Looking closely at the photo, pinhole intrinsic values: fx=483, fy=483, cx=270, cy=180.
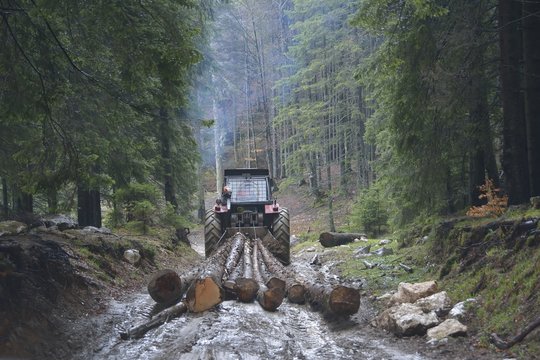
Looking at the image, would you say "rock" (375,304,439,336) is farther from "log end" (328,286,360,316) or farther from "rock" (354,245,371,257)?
"rock" (354,245,371,257)

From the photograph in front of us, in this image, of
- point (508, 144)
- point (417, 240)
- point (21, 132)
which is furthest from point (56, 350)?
point (417, 240)

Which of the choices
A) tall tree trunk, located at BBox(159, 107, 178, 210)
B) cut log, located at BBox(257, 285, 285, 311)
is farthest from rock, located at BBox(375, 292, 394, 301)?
tall tree trunk, located at BBox(159, 107, 178, 210)

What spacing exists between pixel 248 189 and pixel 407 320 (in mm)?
10843

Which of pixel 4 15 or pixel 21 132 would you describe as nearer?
pixel 4 15

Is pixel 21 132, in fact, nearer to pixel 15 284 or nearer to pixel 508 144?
pixel 15 284

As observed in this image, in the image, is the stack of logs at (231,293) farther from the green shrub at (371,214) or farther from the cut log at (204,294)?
the green shrub at (371,214)

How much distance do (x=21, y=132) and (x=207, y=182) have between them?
41570 mm

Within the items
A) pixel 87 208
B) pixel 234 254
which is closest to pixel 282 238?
pixel 234 254

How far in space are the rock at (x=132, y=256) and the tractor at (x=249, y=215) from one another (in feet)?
10.4

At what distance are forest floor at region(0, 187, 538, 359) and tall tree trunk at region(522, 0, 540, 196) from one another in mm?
2430

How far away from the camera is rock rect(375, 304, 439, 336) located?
5.91 m

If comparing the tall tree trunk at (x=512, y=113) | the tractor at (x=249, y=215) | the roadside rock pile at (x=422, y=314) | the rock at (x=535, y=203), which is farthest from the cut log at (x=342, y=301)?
the tractor at (x=249, y=215)

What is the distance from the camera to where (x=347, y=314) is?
278 inches

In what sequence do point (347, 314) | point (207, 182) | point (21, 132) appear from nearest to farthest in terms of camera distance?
point (347, 314)
point (21, 132)
point (207, 182)
